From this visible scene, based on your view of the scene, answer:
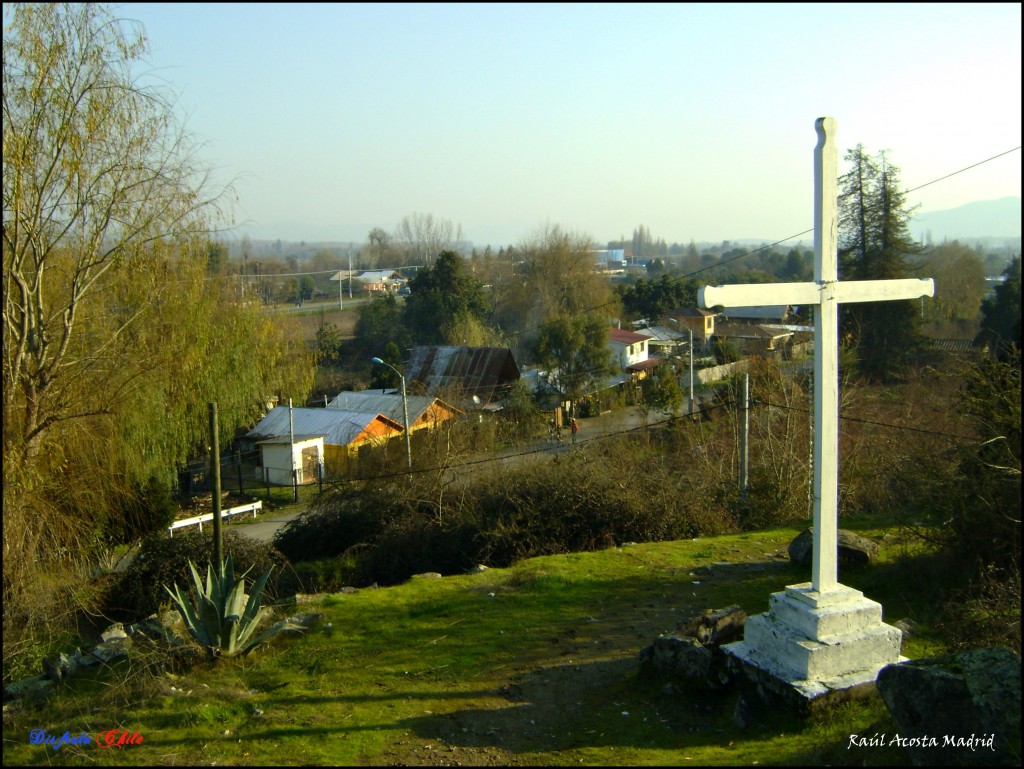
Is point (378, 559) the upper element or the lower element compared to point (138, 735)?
lower

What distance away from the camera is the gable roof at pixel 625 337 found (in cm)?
3531

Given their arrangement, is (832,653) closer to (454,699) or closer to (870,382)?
(454,699)

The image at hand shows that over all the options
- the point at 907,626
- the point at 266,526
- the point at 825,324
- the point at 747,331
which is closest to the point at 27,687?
the point at 825,324

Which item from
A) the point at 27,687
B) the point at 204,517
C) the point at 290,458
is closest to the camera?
the point at 27,687

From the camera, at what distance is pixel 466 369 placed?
97.6 ft

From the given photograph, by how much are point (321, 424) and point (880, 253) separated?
20.6 m

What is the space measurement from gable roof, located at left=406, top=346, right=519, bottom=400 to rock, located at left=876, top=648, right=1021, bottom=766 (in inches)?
944

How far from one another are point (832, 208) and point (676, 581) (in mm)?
4749

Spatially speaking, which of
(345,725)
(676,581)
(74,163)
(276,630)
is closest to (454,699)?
(345,725)

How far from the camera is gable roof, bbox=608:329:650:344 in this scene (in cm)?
3531

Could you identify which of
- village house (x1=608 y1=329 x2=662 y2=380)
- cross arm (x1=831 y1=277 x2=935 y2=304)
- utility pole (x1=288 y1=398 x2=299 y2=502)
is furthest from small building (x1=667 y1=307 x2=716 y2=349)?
cross arm (x1=831 y1=277 x2=935 y2=304)

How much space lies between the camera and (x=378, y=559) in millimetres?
12031

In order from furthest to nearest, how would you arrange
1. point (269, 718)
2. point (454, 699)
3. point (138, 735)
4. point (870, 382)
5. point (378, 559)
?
point (870, 382), point (378, 559), point (454, 699), point (269, 718), point (138, 735)

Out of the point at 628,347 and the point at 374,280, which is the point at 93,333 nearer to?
the point at 628,347
